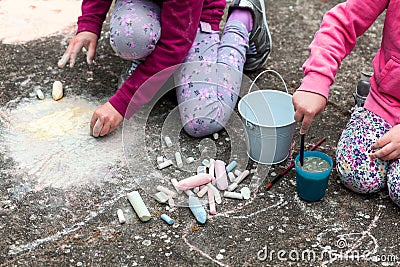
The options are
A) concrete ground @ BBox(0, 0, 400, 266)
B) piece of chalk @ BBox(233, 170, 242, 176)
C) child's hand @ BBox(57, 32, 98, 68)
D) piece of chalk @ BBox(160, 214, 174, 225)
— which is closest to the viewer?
concrete ground @ BBox(0, 0, 400, 266)

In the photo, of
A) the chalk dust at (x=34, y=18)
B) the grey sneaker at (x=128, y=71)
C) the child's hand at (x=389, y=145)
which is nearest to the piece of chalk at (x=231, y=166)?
→ the child's hand at (x=389, y=145)

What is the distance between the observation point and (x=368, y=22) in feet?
5.96

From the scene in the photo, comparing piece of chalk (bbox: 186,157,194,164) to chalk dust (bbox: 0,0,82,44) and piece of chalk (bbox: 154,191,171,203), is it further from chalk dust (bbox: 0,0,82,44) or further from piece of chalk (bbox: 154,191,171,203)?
chalk dust (bbox: 0,0,82,44)

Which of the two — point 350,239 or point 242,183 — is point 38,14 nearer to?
point 242,183

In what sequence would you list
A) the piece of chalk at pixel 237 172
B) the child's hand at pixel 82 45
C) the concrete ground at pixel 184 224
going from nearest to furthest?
the concrete ground at pixel 184 224, the piece of chalk at pixel 237 172, the child's hand at pixel 82 45

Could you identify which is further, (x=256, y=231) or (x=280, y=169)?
(x=280, y=169)

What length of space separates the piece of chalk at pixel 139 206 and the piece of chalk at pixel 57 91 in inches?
23.7

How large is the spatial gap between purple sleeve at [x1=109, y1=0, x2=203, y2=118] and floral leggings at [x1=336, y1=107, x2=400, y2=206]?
0.63 metres

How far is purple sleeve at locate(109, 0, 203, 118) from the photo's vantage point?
198cm

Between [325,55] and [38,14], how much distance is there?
1475 millimetres

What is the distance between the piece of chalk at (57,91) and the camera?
219cm

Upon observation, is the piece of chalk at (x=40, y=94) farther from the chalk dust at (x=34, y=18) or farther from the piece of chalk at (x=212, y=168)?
the piece of chalk at (x=212, y=168)

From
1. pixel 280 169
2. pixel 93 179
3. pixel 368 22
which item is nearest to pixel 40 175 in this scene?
pixel 93 179

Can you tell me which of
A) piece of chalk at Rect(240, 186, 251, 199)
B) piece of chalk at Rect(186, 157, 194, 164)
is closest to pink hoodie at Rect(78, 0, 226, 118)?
piece of chalk at Rect(186, 157, 194, 164)
